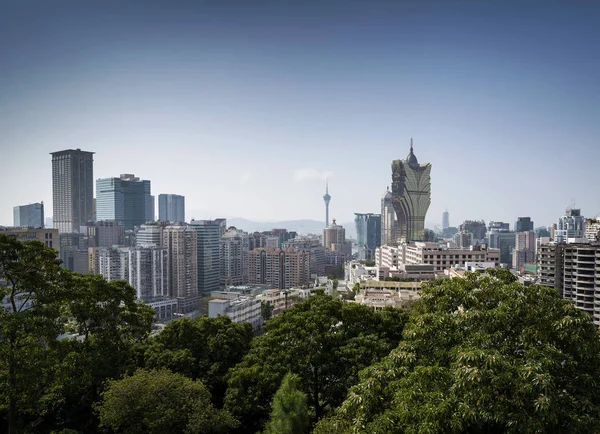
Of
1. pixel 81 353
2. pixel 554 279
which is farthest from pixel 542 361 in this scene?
pixel 554 279

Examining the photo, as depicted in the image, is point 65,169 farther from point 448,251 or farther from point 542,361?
point 542,361

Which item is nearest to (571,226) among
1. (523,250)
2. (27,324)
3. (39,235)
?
(523,250)

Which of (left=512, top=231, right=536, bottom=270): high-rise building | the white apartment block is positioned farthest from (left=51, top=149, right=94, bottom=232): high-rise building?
(left=512, top=231, right=536, bottom=270): high-rise building

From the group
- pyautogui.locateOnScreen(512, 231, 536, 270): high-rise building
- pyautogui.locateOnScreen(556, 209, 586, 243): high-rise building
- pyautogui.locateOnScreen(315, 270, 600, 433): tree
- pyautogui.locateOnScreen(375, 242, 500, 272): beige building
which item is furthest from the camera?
pyautogui.locateOnScreen(512, 231, 536, 270): high-rise building

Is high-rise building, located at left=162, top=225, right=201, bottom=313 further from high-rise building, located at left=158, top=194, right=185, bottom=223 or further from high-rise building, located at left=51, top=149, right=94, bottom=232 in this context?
high-rise building, located at left=158, top=194, right=185, bottom=223

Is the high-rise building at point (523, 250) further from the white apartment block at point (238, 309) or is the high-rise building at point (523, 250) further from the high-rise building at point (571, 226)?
the white apartment block at point (238, 309)
